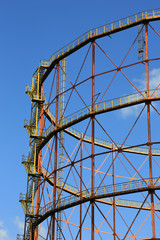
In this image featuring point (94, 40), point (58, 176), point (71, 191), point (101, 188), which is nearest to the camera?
point (101, 188)

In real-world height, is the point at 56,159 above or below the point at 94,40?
below

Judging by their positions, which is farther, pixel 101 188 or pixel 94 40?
pixel 94 40

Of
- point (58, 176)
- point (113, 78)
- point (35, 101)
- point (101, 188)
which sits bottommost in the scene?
point (101, 188)

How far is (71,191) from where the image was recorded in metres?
43.2

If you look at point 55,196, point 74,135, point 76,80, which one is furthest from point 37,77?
point 55,196

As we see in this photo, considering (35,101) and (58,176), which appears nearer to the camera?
(58,176)

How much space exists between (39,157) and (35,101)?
13.8 feet

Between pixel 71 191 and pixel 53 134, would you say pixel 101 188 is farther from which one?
pixel 71 191

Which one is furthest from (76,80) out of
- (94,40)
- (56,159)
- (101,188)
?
(101,188)

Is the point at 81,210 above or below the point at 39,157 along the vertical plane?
below

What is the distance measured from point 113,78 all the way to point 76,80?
3360 millimetres

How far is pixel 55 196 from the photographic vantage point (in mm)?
37438

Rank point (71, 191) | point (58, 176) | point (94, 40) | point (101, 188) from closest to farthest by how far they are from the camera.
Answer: point (101, 188), point (94, 40), point (58, 176), point (71, 191)

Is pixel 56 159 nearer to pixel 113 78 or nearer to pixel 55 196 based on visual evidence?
pixel 55 196
